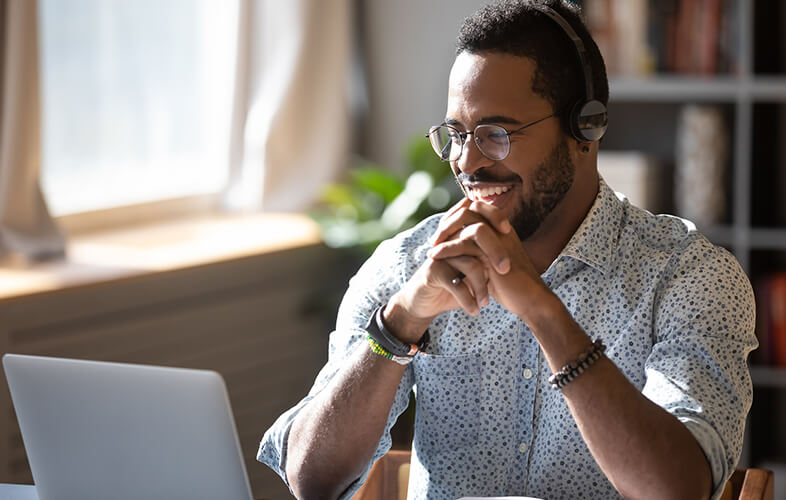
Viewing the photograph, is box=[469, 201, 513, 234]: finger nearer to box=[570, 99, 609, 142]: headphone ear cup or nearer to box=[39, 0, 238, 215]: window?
box=[570, 99, 609, 142]: headphone ear cup

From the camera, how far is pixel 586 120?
4.80 ft

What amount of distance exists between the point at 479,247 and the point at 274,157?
2046mm

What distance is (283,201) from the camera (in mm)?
3316

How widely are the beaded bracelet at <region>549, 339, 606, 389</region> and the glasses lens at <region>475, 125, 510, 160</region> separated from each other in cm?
33

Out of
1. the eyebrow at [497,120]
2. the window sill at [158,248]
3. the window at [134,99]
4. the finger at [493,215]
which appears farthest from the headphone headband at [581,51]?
the window at [134,99]

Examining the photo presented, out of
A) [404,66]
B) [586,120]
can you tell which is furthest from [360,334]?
[404,66]

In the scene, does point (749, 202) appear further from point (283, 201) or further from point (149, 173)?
point (149, 173)

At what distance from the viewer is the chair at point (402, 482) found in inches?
54.9

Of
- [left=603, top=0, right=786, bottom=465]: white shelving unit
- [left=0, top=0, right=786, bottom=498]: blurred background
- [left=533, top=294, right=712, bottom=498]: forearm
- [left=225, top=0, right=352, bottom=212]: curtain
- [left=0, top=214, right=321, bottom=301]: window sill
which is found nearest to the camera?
[left=533, top=294, right=712, bottom=498]: forearm

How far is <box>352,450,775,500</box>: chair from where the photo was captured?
4.58 feet

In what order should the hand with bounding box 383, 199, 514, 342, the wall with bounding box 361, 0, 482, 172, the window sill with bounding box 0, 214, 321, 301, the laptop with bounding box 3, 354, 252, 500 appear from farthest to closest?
the wall with bounding box 361, 0, 482, 172 < the window sill with bounding box 0, 214, 321, 301 < the hand with bounding box 383, 199, 514, 342 < the laptop with bounding box 3, 354, 252, 500

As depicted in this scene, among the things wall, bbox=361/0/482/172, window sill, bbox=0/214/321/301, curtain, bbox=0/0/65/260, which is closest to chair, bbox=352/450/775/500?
window sill, bbox=0/214/321/301

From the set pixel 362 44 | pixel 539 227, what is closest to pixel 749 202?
pixel 362 44

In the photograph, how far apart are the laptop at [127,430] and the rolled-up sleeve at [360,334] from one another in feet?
1.16
